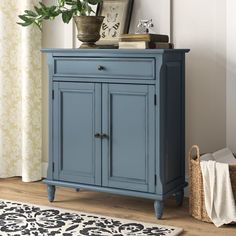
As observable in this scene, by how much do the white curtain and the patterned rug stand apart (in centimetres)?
84

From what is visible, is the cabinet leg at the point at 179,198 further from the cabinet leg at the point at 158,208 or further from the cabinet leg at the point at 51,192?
the cabinet leg at the point at 51,192

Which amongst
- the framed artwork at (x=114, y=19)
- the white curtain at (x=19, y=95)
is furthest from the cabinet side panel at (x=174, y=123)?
the white curtain at (x=19, y=95)

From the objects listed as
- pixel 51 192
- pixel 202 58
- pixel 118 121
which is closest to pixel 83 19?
pixel 118 121

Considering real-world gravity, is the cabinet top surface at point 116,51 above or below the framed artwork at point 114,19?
below

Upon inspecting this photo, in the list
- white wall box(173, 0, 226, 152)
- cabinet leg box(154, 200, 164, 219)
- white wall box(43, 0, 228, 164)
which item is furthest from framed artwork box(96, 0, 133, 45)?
cabinet leg box(154, 200, 164, 219)

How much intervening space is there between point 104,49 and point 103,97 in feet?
0.95

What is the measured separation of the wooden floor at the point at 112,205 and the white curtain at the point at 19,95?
189mm

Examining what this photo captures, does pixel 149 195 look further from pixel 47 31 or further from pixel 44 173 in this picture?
pixel 47 31

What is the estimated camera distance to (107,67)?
11.1 feet

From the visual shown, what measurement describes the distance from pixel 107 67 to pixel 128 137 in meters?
0.44

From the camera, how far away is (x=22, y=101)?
420 centimetres

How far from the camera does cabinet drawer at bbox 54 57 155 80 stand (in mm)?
3256

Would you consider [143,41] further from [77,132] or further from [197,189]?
[197,189]

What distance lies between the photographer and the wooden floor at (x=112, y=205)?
3162mm
